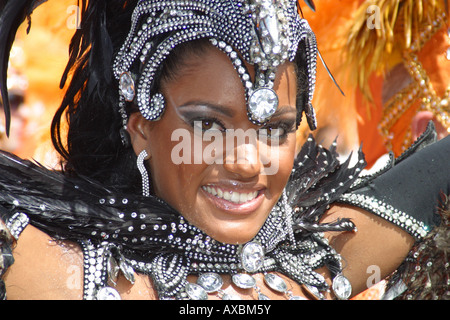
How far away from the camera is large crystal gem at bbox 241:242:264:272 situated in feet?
6.78

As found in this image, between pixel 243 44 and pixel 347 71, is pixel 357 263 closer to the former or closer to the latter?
pixel 243 44

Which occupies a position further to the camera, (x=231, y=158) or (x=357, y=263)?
(x=357, y=263)

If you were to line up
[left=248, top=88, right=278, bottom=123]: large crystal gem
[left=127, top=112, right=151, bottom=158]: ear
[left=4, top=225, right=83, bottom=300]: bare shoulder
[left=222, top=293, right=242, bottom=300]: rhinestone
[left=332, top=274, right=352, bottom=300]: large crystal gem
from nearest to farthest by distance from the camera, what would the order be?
[left=4, top=225, right=83, bottom=300]: bare shoulder < [left=248, top=88, right=278, bottom=123]: large crystal gem < [left=222, top=293, right=242, bottom=300]: rhinestone < [left=127, top=112, right=151, bottom=158]: ear < [left=332, top=274, right=352, bottom=300]: large crystal gem

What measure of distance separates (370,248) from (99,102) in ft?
3.56

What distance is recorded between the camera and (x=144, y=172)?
2072mm

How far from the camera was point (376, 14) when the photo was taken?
11.3ft

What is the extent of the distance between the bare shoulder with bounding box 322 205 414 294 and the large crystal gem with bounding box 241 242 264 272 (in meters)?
0.36

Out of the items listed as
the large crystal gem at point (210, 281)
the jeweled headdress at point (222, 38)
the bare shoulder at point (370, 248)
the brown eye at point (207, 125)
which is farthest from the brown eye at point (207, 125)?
the bare shoulder at point (370, 248)

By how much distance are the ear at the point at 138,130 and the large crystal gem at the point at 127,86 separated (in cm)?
7

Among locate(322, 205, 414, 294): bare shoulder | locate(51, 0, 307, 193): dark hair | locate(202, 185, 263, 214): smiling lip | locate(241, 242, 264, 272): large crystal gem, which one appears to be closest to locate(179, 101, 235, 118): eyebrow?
locate(202, 185, 263, 214): smiling lip

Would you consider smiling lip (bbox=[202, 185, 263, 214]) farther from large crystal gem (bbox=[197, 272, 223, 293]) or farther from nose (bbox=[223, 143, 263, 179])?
large crystal gem (bbox=[197, 272, 223, 293])

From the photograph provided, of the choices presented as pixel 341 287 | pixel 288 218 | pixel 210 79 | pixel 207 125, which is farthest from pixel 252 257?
pixel 210 79

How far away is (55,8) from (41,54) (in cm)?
33
